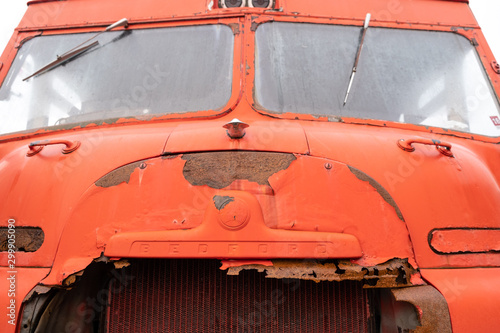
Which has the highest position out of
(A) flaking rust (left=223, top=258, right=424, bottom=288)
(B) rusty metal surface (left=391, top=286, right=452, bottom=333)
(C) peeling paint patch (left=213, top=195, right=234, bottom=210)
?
(C) peeling paint patch (left=213, top=195, right=234, bottom=210)

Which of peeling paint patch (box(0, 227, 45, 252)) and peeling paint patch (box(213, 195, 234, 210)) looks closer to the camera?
peeling paint patch (box(213, 195, 234, 210))

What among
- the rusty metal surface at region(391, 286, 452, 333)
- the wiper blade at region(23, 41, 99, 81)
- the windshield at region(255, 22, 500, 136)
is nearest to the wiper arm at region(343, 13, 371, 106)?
the windshield at region(255, 22, 500, 136)

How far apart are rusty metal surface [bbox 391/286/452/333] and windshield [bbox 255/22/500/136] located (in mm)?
1137

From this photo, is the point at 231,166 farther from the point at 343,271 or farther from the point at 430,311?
the point at 430,311

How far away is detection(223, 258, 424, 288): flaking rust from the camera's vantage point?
5.55 feet

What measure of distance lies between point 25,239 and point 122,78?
1220 mm

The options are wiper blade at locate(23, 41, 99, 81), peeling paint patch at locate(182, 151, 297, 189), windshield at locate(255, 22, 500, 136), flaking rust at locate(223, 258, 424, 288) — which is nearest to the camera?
flaking rust at locate(223, 258, 424, 288)

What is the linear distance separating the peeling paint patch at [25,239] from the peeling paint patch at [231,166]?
28.3 inches

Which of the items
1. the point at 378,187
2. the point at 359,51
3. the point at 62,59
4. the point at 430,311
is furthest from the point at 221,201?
the point at 62,59

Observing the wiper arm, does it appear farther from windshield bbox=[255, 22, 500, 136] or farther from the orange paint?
the orange paint

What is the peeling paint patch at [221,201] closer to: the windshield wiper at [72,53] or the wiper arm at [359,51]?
the wiper arm at [359,51]

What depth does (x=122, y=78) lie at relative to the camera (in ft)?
9.19

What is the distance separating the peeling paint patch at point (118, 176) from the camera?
6.40 feet

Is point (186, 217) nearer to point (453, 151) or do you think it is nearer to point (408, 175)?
point (408, 175)
